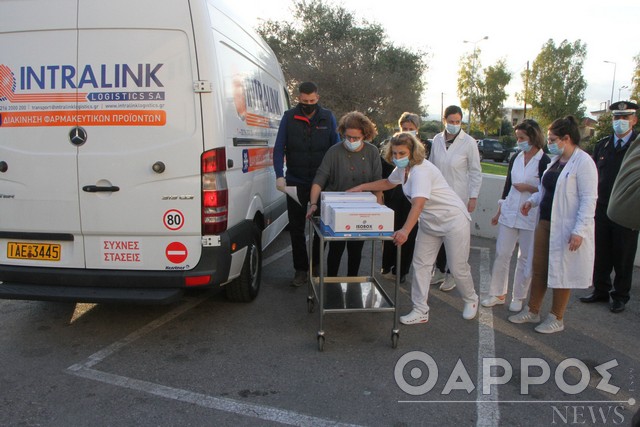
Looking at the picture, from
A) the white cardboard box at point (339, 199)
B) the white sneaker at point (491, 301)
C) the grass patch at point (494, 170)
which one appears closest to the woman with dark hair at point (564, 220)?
the white sneaker at point (491, 301)

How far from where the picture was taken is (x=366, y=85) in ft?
80.2

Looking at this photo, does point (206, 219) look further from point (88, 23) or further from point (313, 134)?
point (313, 134)

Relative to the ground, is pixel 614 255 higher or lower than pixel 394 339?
higher

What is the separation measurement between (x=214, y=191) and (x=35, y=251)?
1374mm

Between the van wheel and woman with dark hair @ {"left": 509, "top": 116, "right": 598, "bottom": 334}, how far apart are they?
2427mm

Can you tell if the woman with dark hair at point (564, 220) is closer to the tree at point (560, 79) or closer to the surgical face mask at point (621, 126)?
the surgical face mask at point (621, 126)

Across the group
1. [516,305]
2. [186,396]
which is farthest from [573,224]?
[186,396]

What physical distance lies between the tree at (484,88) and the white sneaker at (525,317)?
5123 centimetres

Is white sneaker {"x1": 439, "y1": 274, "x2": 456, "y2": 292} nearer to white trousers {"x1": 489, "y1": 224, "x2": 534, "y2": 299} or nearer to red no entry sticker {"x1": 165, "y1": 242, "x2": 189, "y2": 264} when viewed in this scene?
white trousers {"x1": 489, "y1": 224, "x2": 534, "y2": 299}

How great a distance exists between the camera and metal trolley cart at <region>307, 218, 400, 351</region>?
3.81 metres

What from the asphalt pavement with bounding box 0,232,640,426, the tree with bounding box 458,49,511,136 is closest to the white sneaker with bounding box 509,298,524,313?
the asphalt pavement with bounding box 0,232,640,426

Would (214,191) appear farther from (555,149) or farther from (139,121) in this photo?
(555,149)

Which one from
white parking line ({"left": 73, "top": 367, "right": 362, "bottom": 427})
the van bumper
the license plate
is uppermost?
the license plate

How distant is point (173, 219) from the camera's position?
3670mm
